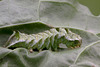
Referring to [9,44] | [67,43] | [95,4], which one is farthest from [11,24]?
[95,4]

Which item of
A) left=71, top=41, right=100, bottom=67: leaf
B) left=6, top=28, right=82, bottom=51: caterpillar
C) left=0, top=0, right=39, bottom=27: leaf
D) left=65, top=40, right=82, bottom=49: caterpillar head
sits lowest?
left=71, top=41, right=100, bottom=67: leaf

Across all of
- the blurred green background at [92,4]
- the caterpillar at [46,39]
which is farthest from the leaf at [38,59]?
the blurred green background at [92,4]

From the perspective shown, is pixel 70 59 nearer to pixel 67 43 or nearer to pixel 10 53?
pixel 67 43

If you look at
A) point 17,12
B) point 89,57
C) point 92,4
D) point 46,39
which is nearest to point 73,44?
point 89,57

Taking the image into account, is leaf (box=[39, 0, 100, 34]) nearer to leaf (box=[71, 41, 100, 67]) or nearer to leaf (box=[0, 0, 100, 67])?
leaf (box=[0, 0, 100, 67])

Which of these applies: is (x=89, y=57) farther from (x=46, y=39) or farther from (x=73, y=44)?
(x=46, y=39)

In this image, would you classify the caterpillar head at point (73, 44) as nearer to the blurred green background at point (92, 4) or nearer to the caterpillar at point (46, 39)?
the caterpillar at point (46, 39)

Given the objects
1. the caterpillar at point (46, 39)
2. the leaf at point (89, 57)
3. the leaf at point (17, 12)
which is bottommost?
the leaf at point (89, 57)

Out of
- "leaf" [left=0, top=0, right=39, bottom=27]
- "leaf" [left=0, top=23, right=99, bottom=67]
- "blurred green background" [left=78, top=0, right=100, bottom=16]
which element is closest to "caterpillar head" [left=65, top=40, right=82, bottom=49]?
"leaf" [left=0, top=23, right=99, bottom=67]
